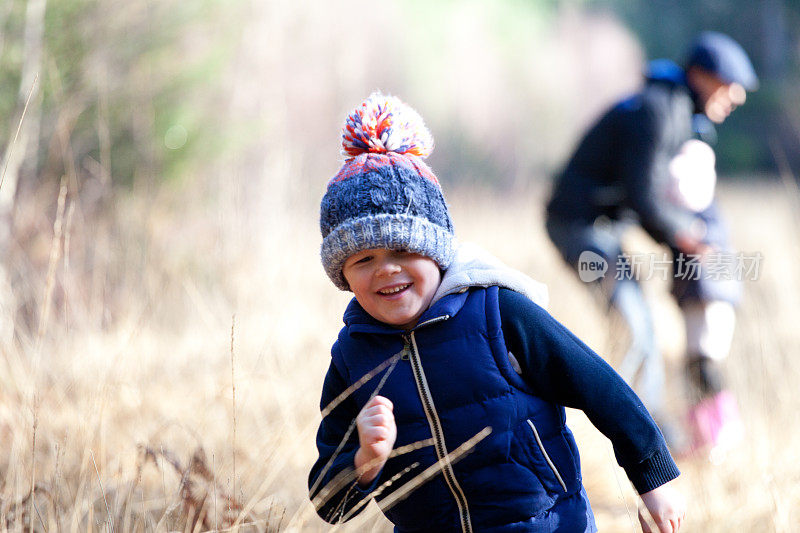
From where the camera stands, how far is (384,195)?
1.60 metres

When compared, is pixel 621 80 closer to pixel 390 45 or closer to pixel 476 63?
pixel 476 63

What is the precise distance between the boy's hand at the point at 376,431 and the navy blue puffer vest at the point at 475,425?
86 millimetres

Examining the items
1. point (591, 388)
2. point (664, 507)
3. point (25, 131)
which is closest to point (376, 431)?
point (591, 388)

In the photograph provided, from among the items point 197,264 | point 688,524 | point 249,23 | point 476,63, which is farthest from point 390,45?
point 688,524

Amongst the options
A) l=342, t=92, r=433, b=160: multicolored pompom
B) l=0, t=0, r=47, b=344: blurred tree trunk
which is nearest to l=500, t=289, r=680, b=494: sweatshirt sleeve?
l=342, t=92, r=433, b=160: multicolored pompom

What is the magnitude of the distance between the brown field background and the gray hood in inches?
18.9

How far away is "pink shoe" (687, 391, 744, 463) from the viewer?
10.7 ft

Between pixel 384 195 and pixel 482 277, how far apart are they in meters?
0.25

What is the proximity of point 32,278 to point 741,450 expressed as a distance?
3.24 m

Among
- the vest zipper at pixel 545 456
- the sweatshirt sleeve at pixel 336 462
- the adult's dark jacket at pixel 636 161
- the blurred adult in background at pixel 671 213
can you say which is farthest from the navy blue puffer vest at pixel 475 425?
the adult's dark jacket at pixel 636 161

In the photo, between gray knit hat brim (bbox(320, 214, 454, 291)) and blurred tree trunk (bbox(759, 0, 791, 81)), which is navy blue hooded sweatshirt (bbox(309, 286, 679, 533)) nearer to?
gray knit hat brim (bbox(320, 214, 454, 291))

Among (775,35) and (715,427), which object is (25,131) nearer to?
(715,427)

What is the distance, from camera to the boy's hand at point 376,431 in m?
1.47

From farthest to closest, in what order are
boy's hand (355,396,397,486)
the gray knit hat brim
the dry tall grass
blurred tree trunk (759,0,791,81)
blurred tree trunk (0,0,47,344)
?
blurred tree trunk (759,0,791,81), blurred tree trunk (0,0,47,344), the dry tall grass, the gray knit hat brim, boy's hand (355,396,397,486)
